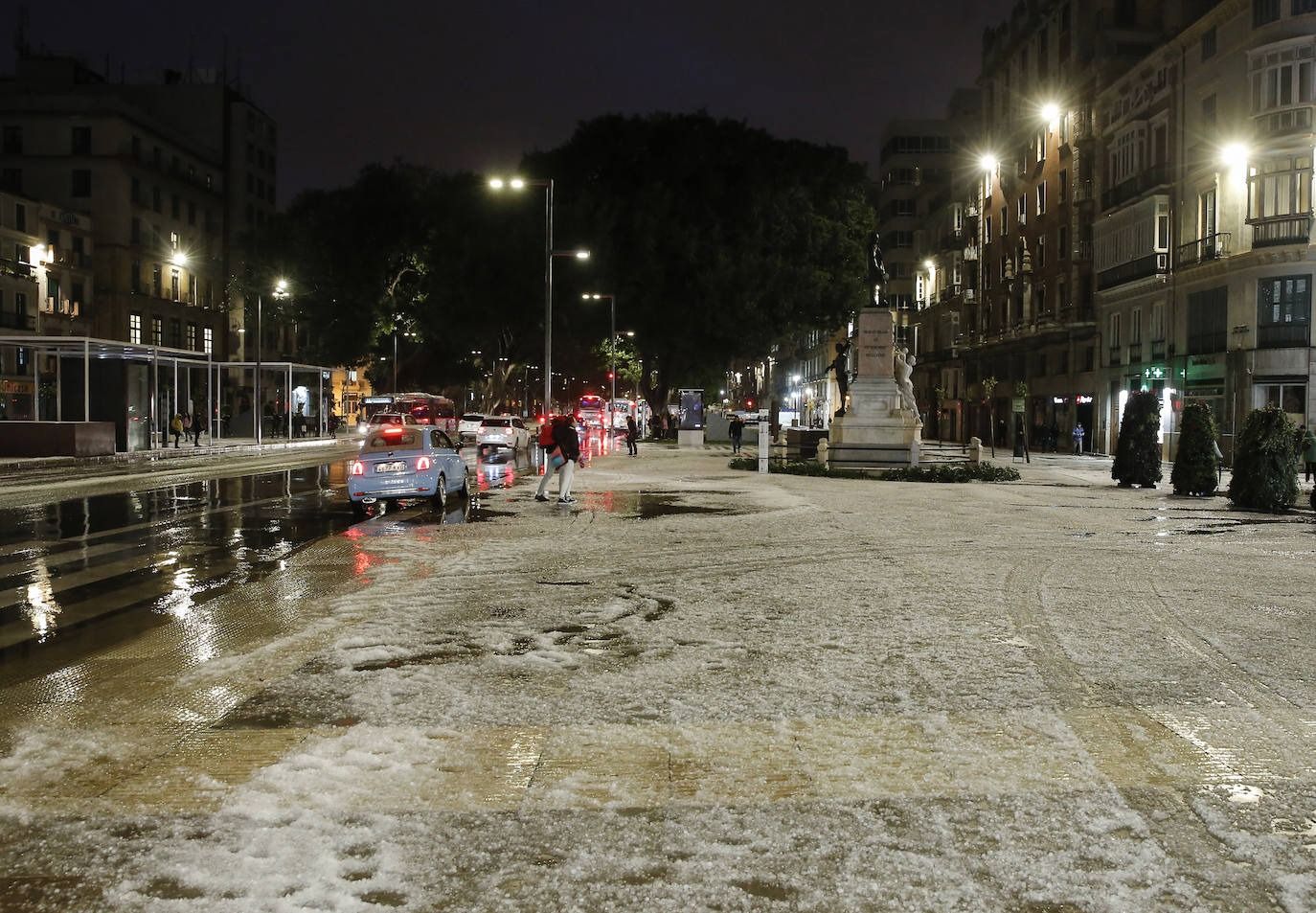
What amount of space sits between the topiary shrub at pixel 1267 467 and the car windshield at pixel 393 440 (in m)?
15.2

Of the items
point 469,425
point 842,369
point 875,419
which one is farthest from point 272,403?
point 875,419

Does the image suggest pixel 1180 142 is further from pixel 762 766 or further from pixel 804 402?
pixel 804 402

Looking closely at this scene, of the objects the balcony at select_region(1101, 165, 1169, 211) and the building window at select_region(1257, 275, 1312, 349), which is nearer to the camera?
the building window at select_region(1257, 275, 1312, 349)

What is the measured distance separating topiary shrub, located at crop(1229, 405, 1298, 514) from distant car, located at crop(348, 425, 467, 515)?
14663mm

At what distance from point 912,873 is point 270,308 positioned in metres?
74.3

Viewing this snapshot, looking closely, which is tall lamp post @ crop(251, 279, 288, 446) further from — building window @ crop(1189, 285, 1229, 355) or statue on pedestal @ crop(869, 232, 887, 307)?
building window @ crop(1189, 285, 1229, 355)

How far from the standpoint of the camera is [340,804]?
15.0ft

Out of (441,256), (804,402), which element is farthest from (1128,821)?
(804,402)

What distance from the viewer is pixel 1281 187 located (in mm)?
35625

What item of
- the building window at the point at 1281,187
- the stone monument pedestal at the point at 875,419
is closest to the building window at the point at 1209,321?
the building window at the point at 1281,187

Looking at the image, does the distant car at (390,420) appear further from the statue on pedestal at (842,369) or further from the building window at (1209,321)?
the building window at (1209,321)

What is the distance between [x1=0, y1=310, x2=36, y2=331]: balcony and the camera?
59.7m

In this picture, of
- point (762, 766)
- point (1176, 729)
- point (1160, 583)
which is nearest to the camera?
point (762, 766)

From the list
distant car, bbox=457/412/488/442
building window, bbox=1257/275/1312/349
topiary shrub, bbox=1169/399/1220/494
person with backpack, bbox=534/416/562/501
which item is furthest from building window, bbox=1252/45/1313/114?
distant car, bbox=457/412/488/442
